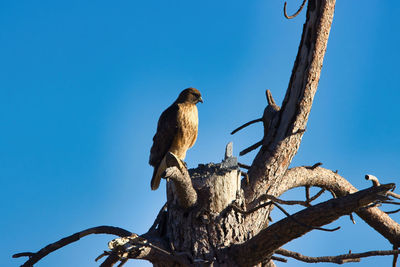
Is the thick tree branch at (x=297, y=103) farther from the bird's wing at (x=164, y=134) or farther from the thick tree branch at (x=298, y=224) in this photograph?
the bird's wing at (x=164, y=134)

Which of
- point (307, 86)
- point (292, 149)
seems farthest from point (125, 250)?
point (307, 86)

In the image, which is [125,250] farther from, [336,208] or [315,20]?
[315,20]

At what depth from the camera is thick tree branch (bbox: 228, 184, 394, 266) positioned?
12.5 feet

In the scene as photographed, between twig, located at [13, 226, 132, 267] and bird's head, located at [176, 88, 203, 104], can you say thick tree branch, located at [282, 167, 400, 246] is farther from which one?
twig, located at [13, 226, 132, 267]

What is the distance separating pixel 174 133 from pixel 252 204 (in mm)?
2380

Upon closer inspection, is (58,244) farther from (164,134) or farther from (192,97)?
(192,97)

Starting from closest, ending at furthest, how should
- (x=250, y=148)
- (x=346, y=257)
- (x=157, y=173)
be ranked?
1. (x=346, y=257)
2. (x=250, y=148)
3. (x=157, y=173)

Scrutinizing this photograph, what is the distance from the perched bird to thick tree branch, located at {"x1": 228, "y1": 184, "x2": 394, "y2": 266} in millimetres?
3196

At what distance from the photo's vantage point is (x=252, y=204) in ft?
17.7

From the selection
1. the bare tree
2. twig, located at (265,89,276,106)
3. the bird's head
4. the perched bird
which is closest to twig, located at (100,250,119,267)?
the bare tree

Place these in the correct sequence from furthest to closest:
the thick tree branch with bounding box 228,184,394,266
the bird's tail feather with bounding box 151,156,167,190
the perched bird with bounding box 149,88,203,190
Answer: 1. the bird's tail feather with bounding box 151,156,167,190
2. the perched bird with bounding box 149,88,203,190
3. the thick tree branch with bounding box 228,184,394,266

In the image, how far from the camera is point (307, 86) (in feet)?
19.1

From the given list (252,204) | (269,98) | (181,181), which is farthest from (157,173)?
(181,181)

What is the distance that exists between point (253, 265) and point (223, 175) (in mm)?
874
